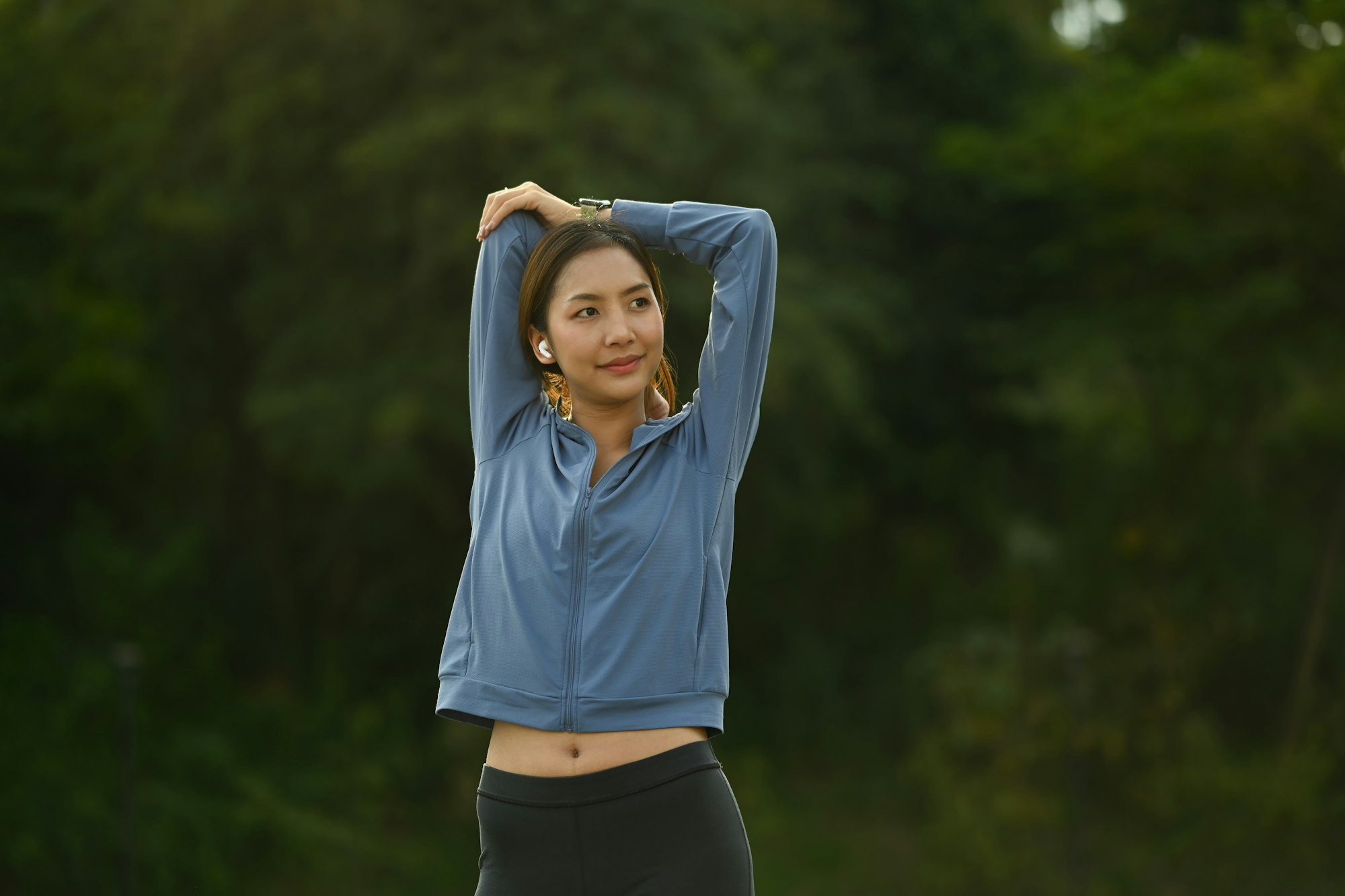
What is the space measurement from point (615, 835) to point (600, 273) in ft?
2.15

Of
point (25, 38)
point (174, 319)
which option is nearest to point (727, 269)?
point (25, 38)

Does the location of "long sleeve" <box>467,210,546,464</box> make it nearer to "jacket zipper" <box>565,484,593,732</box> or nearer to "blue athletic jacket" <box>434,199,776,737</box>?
"blue athletic jacket" <box>434,199,776,737</box>

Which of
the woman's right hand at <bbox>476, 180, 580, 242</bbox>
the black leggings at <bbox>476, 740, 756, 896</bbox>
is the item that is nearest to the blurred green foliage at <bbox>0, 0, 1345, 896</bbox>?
the woman's right hand at <bbox>476, 180, 580, 242</bbox>

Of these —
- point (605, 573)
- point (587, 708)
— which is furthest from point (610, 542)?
point (587, 708)

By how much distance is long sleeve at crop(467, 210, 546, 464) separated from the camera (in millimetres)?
1885

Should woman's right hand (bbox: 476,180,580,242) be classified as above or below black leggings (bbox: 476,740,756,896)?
above

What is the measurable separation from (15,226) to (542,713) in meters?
8.28

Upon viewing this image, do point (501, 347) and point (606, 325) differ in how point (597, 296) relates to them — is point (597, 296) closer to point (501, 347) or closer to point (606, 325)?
point (606, 325)

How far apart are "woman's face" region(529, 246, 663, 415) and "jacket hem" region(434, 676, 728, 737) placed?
37 centimetres

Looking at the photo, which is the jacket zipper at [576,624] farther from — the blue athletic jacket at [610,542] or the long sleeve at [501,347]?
the long sleeve at [501,347]

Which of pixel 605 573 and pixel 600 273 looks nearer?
pixel 605 573

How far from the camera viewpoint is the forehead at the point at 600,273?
5.91 feet

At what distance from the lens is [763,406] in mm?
8461

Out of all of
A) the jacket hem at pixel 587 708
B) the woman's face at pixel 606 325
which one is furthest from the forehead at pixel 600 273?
the jacket hem at pixel 587 708
